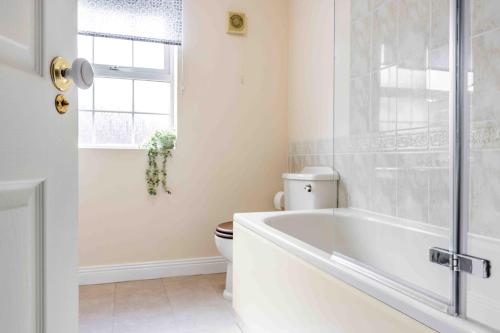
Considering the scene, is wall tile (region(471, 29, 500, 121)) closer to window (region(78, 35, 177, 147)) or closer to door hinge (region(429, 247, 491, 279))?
door hinge (region(429, 247, 491, 279))

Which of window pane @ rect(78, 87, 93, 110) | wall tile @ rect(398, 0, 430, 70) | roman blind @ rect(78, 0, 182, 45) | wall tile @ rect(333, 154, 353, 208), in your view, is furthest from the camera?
window pane @ rect(78, 87, 93, 110)

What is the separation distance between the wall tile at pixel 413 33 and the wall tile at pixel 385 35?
0.04 metres

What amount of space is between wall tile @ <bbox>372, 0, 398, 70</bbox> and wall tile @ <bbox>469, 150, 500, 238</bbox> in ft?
2.43

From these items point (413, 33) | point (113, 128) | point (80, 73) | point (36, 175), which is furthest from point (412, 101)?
point (113, 128)

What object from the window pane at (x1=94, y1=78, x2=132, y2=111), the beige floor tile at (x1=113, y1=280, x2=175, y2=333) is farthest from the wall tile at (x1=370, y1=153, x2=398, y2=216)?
the window pane at (x1=94, y1=78, x2=132, y2=111)

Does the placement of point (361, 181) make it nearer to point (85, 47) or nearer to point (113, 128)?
point (113, 128)

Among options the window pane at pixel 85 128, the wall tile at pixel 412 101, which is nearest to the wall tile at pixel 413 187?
the wall tile at pixel 412 101

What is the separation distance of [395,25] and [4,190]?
1922 mm

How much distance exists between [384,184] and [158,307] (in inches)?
59.3

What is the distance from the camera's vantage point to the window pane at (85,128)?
2.63 meters

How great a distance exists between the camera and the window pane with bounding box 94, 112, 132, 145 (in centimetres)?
268

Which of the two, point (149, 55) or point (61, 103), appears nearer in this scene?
point (61, 103)

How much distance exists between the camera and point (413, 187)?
1.76 metres

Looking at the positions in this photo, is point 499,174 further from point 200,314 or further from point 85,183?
point 85,183
